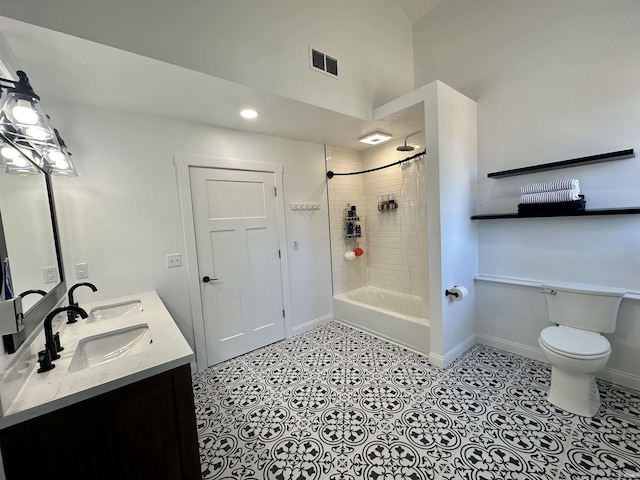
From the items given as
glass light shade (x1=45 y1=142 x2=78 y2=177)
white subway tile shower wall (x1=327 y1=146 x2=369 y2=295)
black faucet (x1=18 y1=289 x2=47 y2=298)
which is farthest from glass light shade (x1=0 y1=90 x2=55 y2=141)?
white subway tile shower wall (x1=327 y1=146 x2=369 y2=295)

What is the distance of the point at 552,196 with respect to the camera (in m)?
2.17

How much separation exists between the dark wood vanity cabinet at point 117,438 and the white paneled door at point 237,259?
1.56 metres

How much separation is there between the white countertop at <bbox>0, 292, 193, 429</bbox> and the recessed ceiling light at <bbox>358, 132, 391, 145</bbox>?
281 cm

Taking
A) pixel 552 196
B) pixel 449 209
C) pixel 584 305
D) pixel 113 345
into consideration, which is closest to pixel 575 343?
pixel 584 305

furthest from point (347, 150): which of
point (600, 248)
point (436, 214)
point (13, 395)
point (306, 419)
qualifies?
point (13, 395)

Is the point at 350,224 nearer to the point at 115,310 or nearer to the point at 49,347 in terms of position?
the point at 115,310

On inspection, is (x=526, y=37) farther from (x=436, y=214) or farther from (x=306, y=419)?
(x=306, y=419)

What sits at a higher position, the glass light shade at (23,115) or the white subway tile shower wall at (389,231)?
the glass light shade at (23,115)

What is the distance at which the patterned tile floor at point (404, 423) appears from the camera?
1516 millimetres

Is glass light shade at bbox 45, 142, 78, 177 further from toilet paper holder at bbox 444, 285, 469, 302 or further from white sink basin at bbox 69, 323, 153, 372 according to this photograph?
toilet paper holder at bbox 444, 285, 469, 302

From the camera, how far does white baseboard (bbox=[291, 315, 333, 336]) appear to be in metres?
3.30

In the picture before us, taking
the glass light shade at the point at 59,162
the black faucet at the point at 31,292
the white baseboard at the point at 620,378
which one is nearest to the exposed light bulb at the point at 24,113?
the glass light shade at the point at 59,162

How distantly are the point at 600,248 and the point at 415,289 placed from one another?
60.8 inches

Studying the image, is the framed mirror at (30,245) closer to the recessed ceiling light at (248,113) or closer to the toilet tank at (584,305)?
the recessed ceiling light at (248,113)
